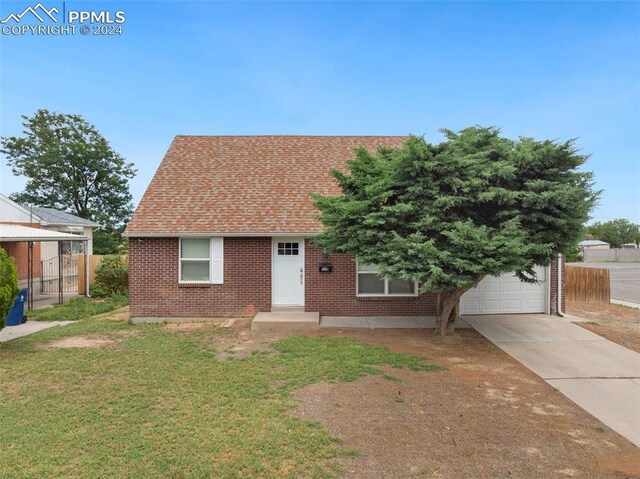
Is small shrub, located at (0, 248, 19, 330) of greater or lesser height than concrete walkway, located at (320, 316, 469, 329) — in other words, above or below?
above

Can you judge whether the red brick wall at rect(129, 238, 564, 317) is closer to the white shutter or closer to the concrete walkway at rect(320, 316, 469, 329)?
the white shutter

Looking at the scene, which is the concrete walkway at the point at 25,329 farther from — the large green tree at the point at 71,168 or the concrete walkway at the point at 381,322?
the large green tree at the point at 71,168

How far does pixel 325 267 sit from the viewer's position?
10086mm

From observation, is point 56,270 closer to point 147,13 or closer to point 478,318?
point 147,13

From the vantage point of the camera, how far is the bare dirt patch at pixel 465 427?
3.40 metres

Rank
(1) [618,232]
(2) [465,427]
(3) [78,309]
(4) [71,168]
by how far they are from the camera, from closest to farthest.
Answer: (2) [465,427] < (3) [78,309] < (4) [71,168] < (1) [618,232]

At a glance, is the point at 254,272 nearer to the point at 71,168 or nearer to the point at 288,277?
the point at 288,277

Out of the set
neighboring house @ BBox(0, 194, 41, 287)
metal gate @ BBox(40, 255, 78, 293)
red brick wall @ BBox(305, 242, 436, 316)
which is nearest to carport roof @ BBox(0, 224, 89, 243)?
neighboring house @ BBox(0, 194, 41, 287)

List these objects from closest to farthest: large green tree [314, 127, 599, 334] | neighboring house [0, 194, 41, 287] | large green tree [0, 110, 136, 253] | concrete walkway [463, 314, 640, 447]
Answer: concrete walkway [463, 314, 640, 447] < large green tree [314, 127, 599, 334] < neighboring house [0, 194, 41, 287] < large green tree [0, 110, 136, 253]

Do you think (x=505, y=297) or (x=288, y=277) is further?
(x=505, y=297)

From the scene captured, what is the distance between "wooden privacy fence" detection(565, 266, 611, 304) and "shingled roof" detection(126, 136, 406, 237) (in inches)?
380

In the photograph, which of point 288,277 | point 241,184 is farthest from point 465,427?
point 241,184

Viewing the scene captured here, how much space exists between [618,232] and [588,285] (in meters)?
86.7

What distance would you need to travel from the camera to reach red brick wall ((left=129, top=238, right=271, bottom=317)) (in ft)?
33.3
